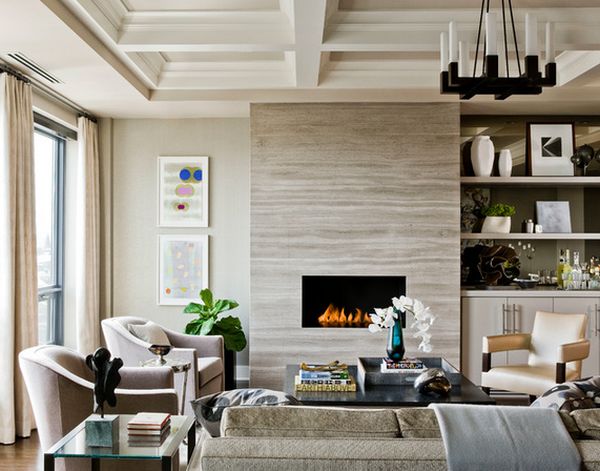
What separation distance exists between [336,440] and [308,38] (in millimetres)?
2747

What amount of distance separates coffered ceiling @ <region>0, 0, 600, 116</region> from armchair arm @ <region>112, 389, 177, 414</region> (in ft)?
6.57

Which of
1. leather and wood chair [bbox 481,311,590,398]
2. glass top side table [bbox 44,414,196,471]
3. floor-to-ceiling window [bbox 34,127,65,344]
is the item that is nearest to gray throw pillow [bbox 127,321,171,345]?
floor-to-ceiling window [bbox 34,127,65,344]

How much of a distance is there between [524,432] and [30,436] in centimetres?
362

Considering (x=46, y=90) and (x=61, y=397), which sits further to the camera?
(x=46, y=90)

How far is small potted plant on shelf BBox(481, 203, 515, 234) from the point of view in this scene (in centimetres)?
564

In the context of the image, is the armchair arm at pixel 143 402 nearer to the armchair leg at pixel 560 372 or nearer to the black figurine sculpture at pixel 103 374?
the black figurine sculpture at pixel 103 374

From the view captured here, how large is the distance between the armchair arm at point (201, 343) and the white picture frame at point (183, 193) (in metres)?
1.37

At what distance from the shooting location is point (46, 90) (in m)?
4.97

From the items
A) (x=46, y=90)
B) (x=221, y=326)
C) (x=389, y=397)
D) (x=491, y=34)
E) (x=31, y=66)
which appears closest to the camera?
(x=491, y=34)

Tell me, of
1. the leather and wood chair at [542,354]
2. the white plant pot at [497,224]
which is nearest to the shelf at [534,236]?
the white plant pot at [497,224]

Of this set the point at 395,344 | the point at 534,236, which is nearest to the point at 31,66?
the point at 395,344

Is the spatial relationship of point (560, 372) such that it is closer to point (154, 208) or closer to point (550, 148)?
point (550, 148)

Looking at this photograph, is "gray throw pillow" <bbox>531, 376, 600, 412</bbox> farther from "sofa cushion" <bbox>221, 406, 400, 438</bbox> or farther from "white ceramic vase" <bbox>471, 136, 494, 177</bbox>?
"white ceramic vase" <bbox>471, 136, 494, 177</bbox>

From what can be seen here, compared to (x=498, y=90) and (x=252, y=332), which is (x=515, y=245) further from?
(x=498, y=90)
